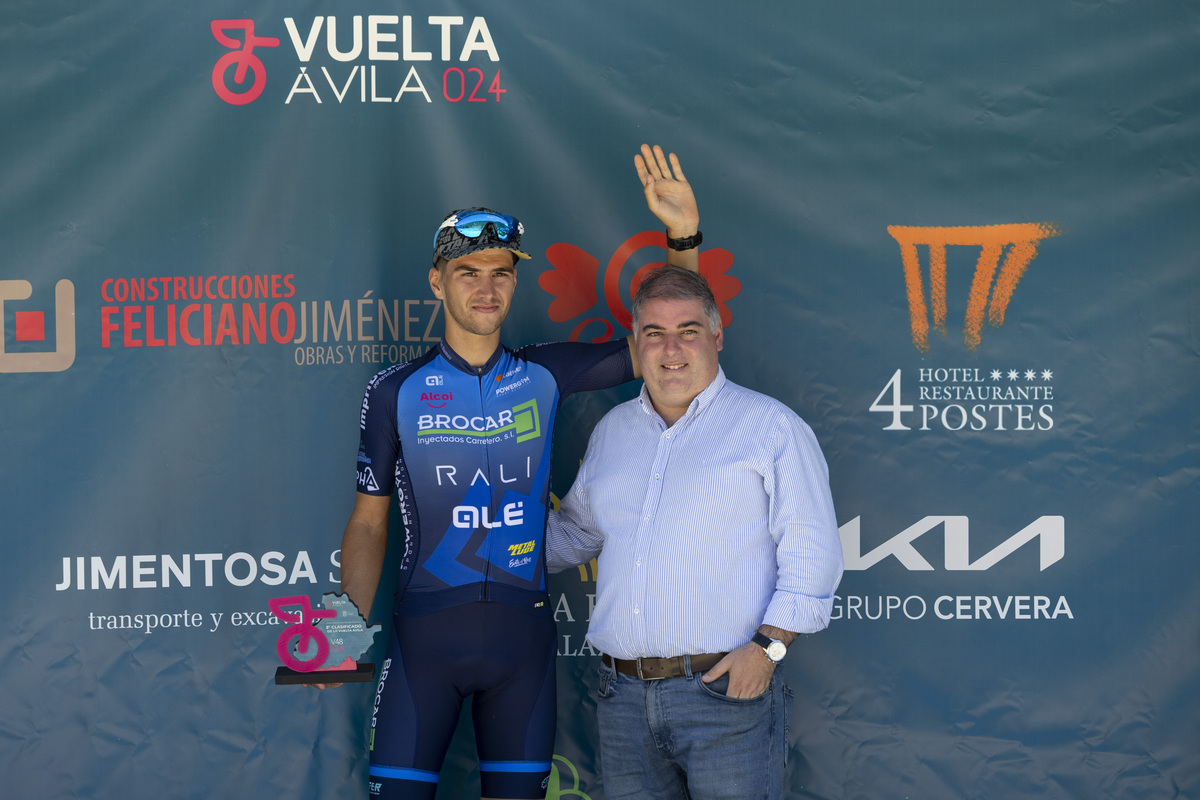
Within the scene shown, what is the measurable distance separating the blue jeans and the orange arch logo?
1.13 m

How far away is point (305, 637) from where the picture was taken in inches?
75.3

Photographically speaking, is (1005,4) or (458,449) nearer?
(458,449)

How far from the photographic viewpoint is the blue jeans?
178 cm

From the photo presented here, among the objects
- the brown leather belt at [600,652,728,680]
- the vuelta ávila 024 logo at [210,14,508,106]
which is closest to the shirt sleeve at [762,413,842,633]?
the brown leather belt at [600,652,728,680]

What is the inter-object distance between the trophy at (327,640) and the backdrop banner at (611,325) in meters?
0.50

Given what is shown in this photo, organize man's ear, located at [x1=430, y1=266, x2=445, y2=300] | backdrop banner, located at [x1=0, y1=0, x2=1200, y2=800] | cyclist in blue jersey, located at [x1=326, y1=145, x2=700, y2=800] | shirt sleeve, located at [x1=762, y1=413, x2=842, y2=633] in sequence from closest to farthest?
shirt sleeve, located at [x1=762, y1=413, x2=842, y2=633] → cyclist in blue jersey, located at [x1=326, y1=145, x2=700, y2=800] → man's ear, located at [x1=430, y1=266, x2=445, y2=300] → backdrop banner, located at [x1=0, y1=0, x2=1200, y2=800]

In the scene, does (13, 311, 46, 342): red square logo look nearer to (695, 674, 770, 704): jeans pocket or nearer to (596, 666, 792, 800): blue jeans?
(596, 666, 792, 800): blue jeans

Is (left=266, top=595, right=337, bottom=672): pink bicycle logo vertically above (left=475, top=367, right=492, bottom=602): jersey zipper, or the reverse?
(left=475, top=367, right=492, bottom=602): jersey zipper

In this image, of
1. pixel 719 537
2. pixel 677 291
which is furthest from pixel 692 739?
pixel 677 291

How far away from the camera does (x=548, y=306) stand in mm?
2488

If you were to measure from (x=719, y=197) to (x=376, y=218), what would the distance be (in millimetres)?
916

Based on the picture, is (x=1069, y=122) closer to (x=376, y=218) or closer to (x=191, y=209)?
(x=376, y=218)

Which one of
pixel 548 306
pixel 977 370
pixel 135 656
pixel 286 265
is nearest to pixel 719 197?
pixel 548 306

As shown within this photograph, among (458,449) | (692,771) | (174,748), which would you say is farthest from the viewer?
(174,748)
